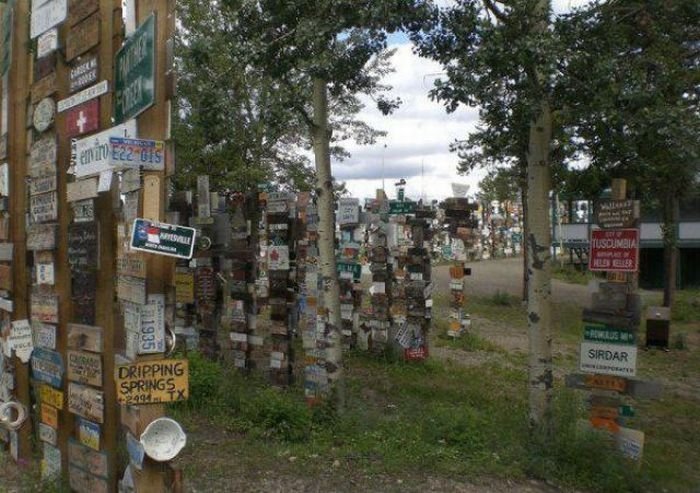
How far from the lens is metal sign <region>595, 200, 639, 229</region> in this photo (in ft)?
21.9

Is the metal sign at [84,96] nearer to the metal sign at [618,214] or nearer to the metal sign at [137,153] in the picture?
the metal sign at [137,153]

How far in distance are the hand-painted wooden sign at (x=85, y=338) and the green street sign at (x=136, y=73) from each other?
1.41m

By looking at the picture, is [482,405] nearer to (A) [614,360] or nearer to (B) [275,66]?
(A) [614,360]

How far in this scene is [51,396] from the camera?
4.99 meters

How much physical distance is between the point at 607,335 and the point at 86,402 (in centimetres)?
503

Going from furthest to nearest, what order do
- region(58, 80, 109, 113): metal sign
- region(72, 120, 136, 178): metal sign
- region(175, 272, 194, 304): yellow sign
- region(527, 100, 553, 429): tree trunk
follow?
region(175, 272, 194, 304): yellow sign
region(527, 100, 553, 429): tree trunk
region(58, 80, 109, 113): metal sign
region(72, 120, 136, 178): metal sign

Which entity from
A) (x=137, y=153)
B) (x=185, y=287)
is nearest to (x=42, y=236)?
(x=137, y=153)

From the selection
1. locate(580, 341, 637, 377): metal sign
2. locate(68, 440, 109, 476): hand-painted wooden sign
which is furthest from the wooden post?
locate(580, 341, 637, 377): metal sign

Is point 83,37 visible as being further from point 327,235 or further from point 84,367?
point 327,235

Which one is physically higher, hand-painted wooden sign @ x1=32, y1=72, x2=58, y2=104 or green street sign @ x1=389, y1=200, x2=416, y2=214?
hand-painted wooden sign @ x1=32, y1=72, x2=58, y2=104

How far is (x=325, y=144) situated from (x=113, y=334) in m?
3.67

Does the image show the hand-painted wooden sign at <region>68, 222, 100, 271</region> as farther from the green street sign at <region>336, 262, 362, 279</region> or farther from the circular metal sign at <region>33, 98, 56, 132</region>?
the green street sign at <region>336, 262, 362, 279</region>

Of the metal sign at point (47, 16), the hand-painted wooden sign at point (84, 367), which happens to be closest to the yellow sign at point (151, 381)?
the hand-painted wooden sign at point (84, 367)

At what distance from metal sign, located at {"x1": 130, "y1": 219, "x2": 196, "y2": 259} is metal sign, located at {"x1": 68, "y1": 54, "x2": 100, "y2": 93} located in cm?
141
